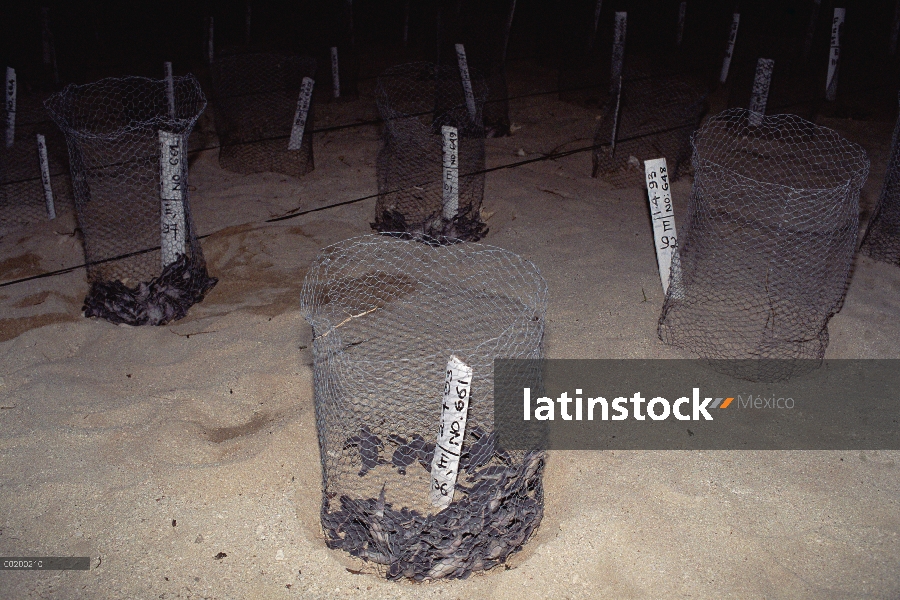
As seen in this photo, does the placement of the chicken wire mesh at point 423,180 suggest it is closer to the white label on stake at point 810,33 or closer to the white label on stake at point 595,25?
the white label on stake at point 595,25

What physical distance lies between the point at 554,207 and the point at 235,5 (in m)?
7.66

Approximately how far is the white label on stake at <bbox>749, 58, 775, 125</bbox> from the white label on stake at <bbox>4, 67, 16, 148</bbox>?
19.3 feet

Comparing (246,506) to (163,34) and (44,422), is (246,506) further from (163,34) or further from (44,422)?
(163,34)

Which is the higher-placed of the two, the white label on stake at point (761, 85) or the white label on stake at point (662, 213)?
the white label on stake at point (761, 85)

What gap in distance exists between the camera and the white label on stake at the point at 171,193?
163 inches

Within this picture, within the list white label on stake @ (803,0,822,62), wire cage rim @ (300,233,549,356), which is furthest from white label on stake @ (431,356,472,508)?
white label on stake @ (803,0,822,62)

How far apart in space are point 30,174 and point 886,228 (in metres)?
6.45

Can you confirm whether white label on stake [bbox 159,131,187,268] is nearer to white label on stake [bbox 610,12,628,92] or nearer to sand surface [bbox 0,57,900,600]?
sand surface [bbox 0,57,900,600]

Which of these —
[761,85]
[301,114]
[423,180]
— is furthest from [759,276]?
[301,114]

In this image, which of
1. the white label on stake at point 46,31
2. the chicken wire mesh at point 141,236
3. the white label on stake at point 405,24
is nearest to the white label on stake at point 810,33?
the white label on stake at point 405,24

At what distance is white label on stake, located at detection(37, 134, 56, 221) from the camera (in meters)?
5.31

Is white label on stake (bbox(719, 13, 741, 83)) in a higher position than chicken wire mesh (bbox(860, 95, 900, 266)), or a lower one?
higher

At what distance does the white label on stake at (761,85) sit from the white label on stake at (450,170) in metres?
2.56

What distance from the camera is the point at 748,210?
540 cm
